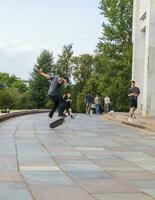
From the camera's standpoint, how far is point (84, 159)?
10.6 meters

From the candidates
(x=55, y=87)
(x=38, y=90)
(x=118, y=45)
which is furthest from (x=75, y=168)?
(x=38, y=90)

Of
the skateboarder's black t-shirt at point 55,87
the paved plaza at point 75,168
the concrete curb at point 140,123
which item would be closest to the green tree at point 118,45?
the concrete curb at point 140,123


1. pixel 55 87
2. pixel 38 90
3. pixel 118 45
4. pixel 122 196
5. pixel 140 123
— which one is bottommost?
pixel 122 196

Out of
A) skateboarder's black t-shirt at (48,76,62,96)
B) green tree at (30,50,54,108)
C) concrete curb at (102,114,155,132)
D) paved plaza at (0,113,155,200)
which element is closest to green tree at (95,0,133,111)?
green tree at (30,50,54,108)

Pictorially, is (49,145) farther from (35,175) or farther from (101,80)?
(101,80)

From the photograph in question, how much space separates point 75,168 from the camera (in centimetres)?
938

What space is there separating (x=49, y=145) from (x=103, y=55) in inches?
2147

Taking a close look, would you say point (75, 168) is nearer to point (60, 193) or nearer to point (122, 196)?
point (60, 193)

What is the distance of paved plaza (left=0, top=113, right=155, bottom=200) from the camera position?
7133 mm

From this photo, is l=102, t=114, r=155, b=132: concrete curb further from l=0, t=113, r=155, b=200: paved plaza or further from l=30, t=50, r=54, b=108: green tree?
l=30, t=50, r=54, b=108: green tree

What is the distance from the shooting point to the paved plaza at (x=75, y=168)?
7.13 metres

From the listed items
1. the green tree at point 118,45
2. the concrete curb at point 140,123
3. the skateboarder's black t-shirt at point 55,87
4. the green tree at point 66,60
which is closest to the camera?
the skateboarder's black t-shirt at point 55,87

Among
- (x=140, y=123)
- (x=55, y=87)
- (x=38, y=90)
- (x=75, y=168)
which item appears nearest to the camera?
(x=75, y=168)

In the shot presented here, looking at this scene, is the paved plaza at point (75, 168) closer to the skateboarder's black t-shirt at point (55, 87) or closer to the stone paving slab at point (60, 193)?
the stone paving slab at point (60, 193)
